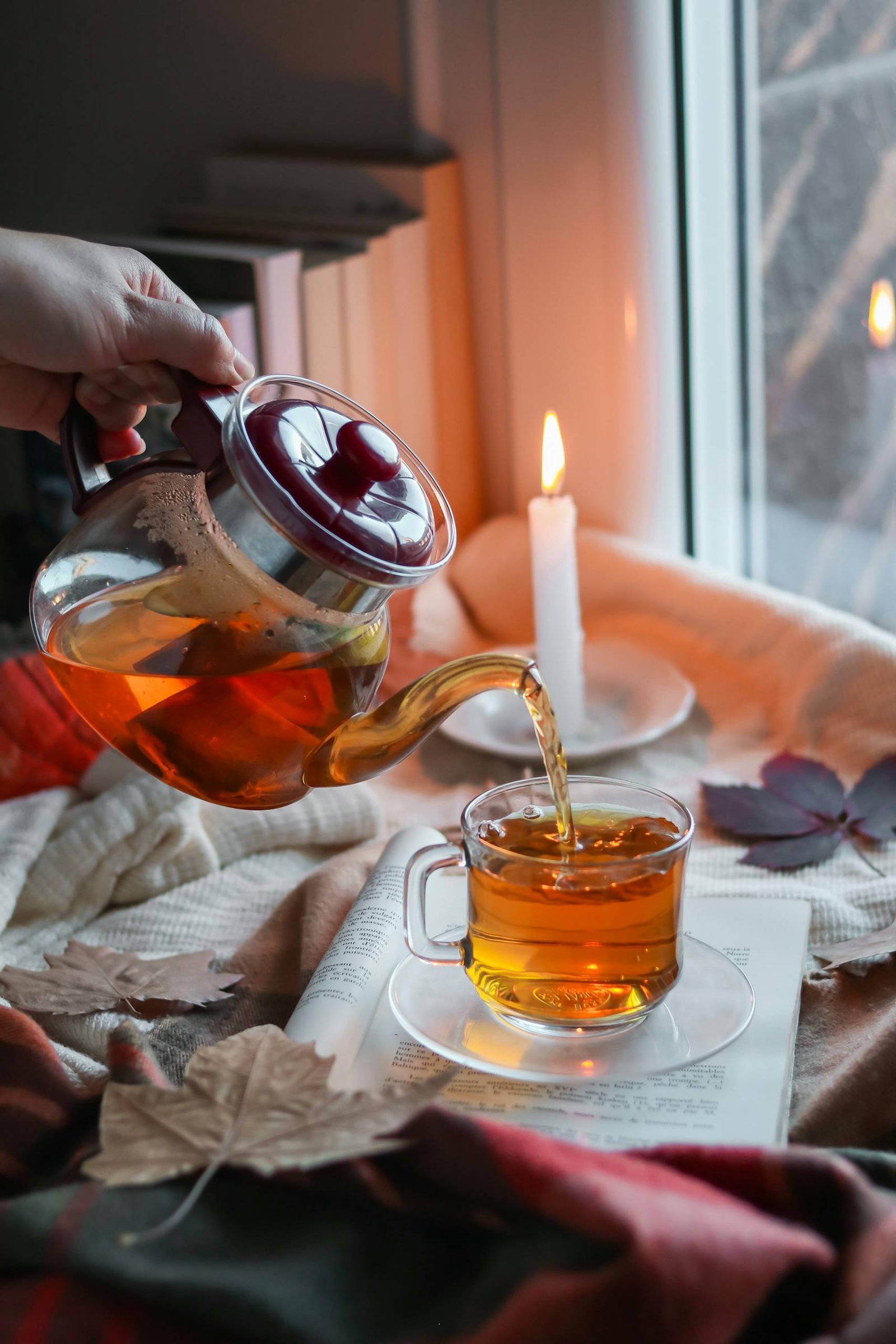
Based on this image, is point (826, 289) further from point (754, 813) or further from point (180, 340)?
point (180, 340)

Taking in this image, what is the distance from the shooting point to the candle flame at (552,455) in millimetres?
884

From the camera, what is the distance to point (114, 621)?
1.78 feet

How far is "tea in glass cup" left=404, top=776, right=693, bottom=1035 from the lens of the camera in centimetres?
50

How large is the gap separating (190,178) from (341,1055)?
108cm

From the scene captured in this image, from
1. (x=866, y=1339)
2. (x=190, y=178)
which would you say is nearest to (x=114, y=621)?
(x=866, y=1339)

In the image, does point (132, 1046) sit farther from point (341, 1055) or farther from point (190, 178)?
point (190, 178)

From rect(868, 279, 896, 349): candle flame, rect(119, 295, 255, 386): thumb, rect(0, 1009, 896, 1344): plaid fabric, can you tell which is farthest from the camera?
rect(868, 279, 896, 349): candle flame

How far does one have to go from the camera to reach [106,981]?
61 cm

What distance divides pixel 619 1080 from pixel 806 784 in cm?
37

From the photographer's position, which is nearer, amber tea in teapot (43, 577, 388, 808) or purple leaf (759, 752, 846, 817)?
amber tea in teapot (43, 577, 388, 808)

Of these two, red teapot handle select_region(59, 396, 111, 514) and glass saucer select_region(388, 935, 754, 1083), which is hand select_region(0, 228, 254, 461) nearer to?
red teapot handle select_region(59, 396, 111, 514)

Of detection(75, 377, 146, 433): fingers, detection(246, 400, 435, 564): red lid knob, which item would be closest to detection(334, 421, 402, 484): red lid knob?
detection(246, 400, 435, 564): red lid knob

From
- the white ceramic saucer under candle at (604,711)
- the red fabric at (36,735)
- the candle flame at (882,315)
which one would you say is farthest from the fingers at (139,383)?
the candle flame at (882,315)

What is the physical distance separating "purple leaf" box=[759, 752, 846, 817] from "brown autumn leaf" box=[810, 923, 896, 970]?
0.54 feet
